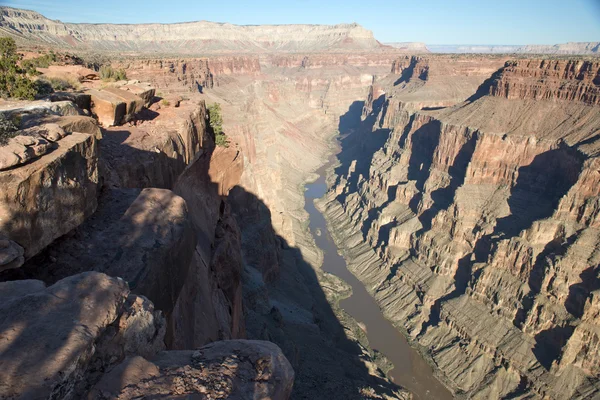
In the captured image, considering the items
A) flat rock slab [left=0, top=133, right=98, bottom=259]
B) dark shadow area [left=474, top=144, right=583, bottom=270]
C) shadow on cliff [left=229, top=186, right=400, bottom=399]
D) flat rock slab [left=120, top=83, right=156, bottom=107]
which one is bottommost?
shadow on cliff [left=229, top=186, right=400, bottom=399]

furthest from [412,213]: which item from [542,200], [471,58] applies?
[471,58]

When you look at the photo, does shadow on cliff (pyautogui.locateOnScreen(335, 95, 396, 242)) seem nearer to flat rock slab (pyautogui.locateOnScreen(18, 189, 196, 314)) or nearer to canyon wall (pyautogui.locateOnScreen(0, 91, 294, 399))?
flat rock slab (pyautogui.locateOnScreen(18, 189, 196, 314))

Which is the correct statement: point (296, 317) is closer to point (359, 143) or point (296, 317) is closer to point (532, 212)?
point (532, 212)

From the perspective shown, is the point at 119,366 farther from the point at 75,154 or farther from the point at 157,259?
the point at 75,154

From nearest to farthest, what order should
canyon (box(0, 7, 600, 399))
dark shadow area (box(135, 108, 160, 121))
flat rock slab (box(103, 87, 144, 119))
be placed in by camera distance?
1. canyon (box(0, 7, 600, 399))
2. flat rock slab (box(103, 87, 144, 119))
3. dark shadow area (box(135, 108, 160, 121))

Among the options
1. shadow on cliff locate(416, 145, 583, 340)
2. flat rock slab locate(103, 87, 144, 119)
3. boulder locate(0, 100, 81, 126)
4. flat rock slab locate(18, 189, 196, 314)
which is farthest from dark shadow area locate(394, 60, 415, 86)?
flat rock slab locate(18, 189, 196, 314)

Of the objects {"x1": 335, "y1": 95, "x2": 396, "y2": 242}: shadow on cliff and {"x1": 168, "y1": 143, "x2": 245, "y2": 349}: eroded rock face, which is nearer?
{"x1": 168, "y1": 143, "x2": 245, "y2": 349}: eroded rock face
